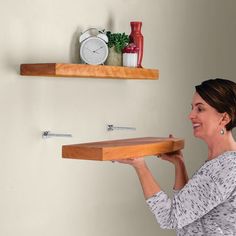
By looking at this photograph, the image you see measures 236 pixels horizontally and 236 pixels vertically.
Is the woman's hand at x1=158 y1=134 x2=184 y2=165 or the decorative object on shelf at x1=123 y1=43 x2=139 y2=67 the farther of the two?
the decorative object on shelf at x1=123 y1=43 x2=139 y2=67

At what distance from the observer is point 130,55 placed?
A: 2.40m

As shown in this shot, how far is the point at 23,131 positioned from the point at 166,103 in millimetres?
985

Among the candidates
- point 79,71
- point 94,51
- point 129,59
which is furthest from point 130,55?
point 79,71

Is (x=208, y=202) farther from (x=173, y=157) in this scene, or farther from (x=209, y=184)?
(x=173, y=157)

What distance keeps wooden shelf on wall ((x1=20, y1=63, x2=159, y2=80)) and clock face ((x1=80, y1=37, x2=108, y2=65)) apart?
6cm

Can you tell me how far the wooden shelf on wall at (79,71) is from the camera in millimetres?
2018

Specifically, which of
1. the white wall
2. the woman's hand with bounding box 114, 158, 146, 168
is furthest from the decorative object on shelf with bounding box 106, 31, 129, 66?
the woman's hand with bounding box 114, 158, 146, 168

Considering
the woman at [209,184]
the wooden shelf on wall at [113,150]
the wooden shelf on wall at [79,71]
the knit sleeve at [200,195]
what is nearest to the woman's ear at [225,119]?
the woman at [209,184]

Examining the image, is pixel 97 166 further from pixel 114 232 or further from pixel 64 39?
pixel 64 39

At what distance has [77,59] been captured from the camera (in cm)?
234

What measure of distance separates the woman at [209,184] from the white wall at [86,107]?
47 centimetres

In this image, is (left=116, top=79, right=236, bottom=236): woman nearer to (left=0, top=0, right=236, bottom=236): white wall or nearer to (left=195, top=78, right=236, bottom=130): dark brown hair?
(left=195, top=78, right=236, bottom=130): dark brown hair

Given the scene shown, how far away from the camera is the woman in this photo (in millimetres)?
1876

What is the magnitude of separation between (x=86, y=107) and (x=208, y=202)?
0.75 metres
